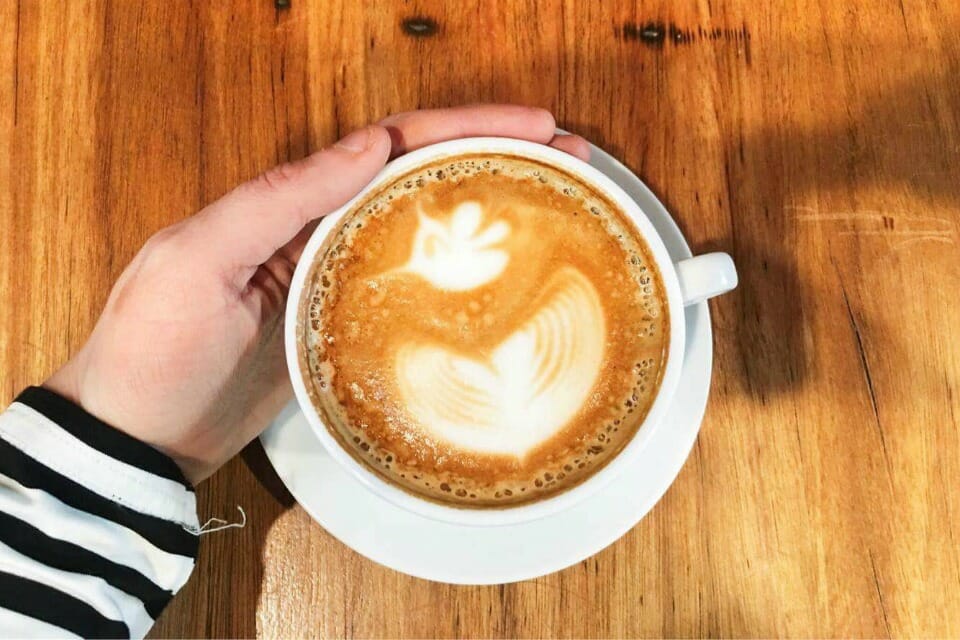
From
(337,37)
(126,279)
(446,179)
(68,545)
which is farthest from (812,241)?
(68,545)

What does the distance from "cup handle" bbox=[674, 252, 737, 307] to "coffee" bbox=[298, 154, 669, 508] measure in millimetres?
39

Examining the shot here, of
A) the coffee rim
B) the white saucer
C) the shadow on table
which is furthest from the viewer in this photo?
the shadow on table

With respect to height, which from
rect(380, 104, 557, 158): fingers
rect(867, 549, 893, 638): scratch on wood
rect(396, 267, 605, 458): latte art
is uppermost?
rect(380, 104, 557, 158): fingers

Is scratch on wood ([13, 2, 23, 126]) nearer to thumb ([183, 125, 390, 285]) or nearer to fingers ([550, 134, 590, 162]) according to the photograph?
thumb ([183, 125, 390, 285])

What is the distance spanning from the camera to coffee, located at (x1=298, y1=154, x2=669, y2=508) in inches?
33.6

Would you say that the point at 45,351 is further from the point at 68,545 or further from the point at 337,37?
the point at 337,37

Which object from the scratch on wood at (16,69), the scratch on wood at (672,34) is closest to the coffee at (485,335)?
the scratch on wood at (672,34)

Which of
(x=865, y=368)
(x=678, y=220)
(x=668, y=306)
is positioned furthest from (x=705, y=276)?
(x=865, y=368)

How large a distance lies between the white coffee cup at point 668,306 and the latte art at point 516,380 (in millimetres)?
84

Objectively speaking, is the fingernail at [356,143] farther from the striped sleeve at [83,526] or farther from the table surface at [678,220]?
the striped sleeve at [83,526]

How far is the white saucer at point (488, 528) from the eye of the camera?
0.89 m

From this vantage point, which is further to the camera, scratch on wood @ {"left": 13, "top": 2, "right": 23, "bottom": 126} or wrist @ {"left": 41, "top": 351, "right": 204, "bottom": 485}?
scratch on wood @ {"left": 13, "top": 2, "right": 23, "bottom": 126}

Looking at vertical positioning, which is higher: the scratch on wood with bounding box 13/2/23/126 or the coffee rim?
the scratch on wood with bounding box 13/2/23/126

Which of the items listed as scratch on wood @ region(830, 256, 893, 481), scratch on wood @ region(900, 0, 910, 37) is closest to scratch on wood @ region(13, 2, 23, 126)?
scratch on wood @ region(830, 256, 893, 481)
